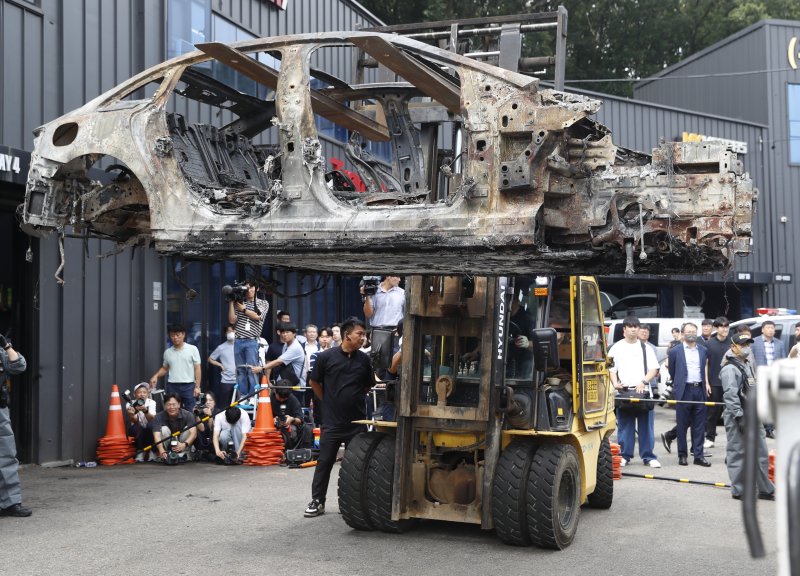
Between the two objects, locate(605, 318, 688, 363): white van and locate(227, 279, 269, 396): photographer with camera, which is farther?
locate(605, 318, 688, 363): white van

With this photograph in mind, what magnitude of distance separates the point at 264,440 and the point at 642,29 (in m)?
34.7

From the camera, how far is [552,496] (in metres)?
7.55

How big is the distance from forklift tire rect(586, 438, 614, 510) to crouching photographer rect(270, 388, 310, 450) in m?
4.45

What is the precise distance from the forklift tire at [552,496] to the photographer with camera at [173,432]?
19.5 ft

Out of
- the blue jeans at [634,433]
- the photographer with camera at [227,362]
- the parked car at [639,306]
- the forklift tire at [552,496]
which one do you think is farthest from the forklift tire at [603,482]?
the parked car at [639,306]

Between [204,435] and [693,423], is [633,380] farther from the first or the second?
[204,435]

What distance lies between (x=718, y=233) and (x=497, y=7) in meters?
33.1

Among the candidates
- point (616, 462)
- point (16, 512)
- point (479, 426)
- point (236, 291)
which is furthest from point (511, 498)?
point (16, 512)

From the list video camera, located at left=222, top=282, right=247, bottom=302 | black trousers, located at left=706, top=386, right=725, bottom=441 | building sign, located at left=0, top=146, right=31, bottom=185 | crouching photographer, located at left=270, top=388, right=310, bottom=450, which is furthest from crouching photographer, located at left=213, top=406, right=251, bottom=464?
black trousers, located at left=706, top=386, right=725, bottom=441

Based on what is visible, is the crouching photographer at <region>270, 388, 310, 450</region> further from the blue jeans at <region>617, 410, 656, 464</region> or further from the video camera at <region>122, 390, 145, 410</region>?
the blue jeans at <region>617, 410, 656, 464</region>

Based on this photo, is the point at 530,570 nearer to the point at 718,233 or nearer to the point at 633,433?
→ the point at 718,233

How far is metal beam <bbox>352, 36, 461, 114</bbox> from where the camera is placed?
6.30m

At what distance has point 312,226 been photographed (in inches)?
256

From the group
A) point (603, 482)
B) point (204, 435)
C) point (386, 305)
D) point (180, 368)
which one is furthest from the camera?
point (180, 368)
